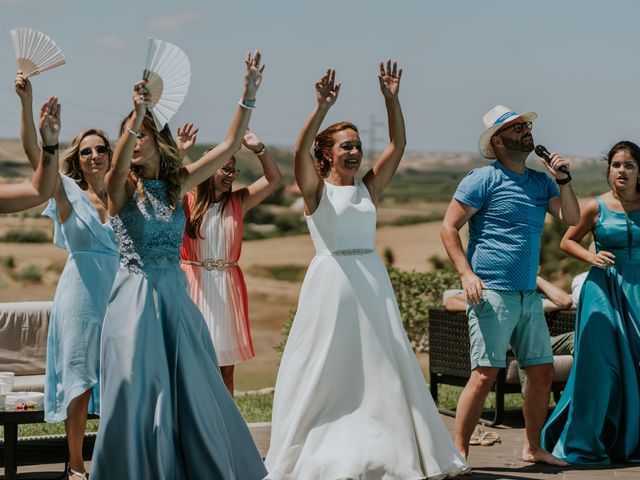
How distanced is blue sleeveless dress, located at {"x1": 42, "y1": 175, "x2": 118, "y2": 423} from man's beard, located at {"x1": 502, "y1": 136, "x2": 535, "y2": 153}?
2350mm

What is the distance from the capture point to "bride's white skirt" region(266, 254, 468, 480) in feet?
20.8

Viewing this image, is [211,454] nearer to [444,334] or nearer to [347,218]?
[347,218]

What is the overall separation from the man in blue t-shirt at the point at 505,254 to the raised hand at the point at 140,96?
7.22 feet

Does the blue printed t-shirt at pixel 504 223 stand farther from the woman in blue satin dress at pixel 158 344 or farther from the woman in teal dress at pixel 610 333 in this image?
the woman in blue satin dress at pixel 158 344

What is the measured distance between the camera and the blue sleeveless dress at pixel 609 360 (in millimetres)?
7645

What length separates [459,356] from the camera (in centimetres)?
946

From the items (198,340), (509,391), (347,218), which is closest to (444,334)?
(509,391)

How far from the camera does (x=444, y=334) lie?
9648 mm

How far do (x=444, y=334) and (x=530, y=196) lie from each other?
8.62 ft

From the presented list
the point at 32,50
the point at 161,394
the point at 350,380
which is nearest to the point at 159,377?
the point at 161,394

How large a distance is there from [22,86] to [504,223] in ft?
9.83

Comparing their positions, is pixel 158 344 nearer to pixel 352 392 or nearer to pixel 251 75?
pixel 352 392

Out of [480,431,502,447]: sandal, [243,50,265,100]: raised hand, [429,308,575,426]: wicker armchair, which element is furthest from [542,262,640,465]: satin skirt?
[243,50,265,100]: raised hand

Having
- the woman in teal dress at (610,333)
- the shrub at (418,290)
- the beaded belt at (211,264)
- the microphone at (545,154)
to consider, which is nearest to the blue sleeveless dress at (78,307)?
the beaded belt at (211,264)
